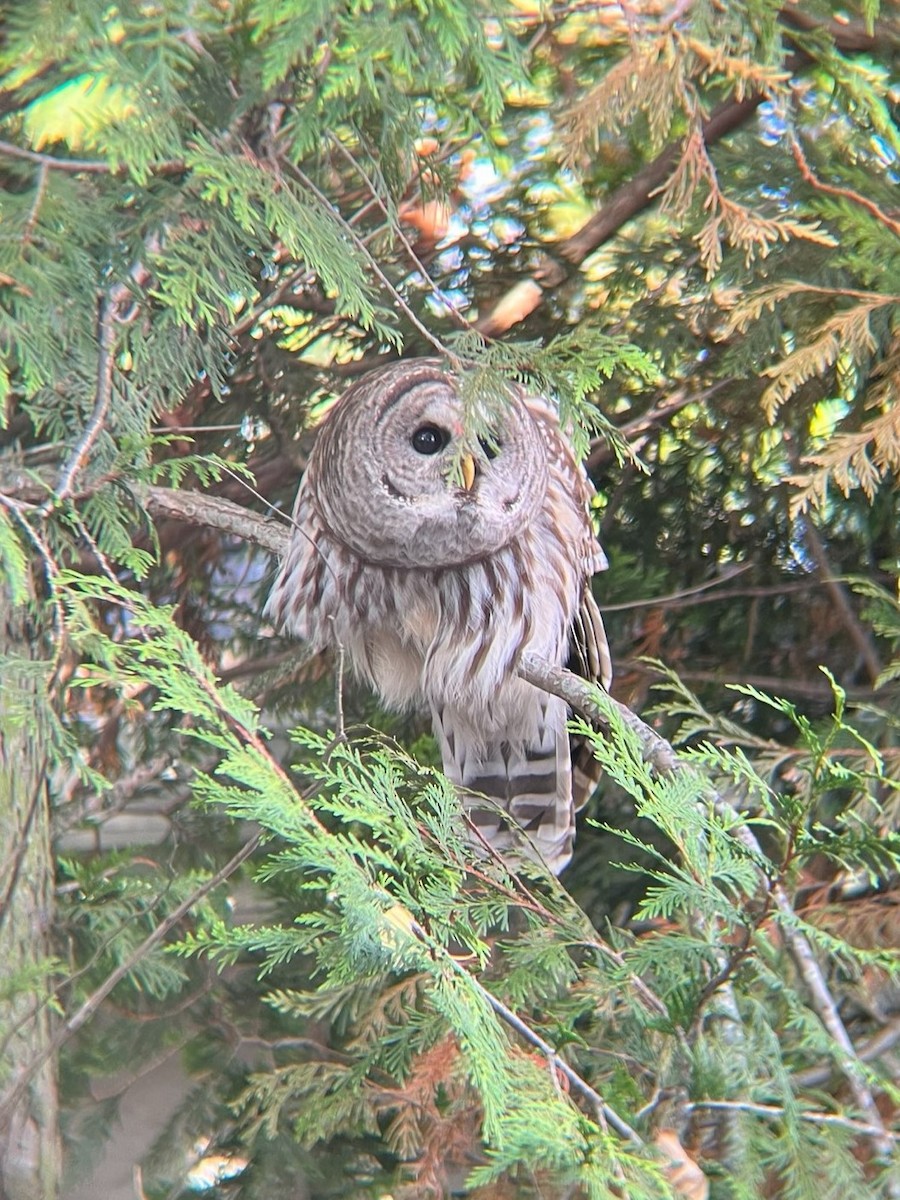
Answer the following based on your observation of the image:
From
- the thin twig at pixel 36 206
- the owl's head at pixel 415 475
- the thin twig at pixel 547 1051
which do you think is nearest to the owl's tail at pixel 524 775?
the owl's head at pixel 415 475

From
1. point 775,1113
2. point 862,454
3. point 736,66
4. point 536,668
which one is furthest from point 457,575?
point 775,1113

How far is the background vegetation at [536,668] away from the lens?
145 cm

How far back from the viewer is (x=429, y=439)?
2539 mm

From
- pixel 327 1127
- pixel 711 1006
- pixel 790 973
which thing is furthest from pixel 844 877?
pixel 327 1127

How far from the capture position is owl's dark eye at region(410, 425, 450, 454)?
8.26 feet

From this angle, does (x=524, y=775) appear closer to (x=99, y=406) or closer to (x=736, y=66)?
(x=99, y=406)

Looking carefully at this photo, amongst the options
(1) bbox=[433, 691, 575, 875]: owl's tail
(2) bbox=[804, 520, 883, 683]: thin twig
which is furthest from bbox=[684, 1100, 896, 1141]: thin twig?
(1) bbox=[433, 691, 575, 875]: owl's tail

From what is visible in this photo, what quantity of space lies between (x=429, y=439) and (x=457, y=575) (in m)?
0.28

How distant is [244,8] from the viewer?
1.68 metres

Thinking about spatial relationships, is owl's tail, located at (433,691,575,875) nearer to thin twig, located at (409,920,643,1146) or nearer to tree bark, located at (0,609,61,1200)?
tree bark, located at (0,609,61,1200)

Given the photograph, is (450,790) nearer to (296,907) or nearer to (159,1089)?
(296,907)

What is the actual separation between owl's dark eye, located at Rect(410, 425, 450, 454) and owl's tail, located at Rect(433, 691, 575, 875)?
1.81 feet

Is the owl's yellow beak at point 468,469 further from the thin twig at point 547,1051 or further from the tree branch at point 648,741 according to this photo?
the thin twig at point 547,1051

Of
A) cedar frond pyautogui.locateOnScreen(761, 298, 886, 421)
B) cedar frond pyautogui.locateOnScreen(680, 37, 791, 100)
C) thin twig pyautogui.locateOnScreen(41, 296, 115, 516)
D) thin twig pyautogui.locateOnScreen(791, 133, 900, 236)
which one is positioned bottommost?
cedar frond pyautogui.locateOnScreen(761, 298, 886, 421)
